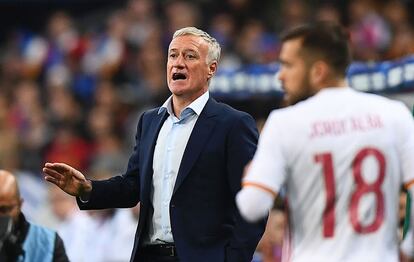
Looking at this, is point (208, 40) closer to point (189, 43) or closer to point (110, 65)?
point (189, 43)

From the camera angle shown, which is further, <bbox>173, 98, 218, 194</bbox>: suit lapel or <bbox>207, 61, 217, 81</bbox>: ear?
<bbox>207, 61, 217, 81</bbox>: ear

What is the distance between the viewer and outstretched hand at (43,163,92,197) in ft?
18.2

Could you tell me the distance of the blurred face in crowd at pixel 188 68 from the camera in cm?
586

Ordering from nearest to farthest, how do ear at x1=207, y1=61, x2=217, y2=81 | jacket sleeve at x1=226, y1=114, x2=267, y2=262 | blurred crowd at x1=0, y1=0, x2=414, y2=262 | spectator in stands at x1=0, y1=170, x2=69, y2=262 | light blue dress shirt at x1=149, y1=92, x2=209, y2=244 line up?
1. jacket sleeve at x1=226, y1=114, x2=267, y2=262
2. light blue dress shirt at x1=149, y1=92, x2=209, y2=244
3. ear at x1=207, y1=61, x2=217, y2=81
4. spectator in stands at x1=0, y1=170, x2=69, y2=262
5. blurred crowd at x1=0, y1=0, x2=414, y2=262

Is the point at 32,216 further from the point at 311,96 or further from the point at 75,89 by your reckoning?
the point at 311,96

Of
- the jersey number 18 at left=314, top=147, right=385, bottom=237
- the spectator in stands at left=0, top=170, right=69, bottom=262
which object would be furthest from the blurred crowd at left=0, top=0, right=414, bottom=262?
the jersey number 18 at left=314, top=147, right=385, bottom=237

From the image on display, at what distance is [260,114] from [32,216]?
103 inches

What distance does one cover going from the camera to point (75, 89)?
1441cm

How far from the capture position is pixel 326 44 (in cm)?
456

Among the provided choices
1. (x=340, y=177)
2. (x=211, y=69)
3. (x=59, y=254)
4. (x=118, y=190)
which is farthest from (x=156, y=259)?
(x=340, y=177)

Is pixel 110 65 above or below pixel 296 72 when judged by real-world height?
above

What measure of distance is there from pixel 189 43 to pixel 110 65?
8.33 meters

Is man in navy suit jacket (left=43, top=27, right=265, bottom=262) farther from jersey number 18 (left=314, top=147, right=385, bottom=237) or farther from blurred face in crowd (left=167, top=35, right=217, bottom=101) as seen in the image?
jersey number 18 (left=314, top=147, right=385, bottom=237)

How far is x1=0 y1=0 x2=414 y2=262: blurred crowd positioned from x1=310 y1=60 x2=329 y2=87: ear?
21.6ft
